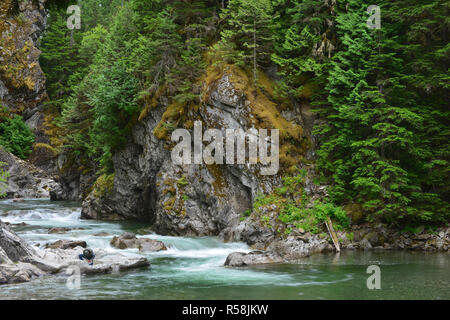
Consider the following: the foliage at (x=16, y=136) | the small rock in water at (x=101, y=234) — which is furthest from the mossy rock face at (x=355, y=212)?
the foliage at (x=16, y=136)

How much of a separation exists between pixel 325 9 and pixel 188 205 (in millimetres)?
12292

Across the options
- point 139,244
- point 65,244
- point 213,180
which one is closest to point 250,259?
point 139,244

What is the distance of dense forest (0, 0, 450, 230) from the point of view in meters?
15.8

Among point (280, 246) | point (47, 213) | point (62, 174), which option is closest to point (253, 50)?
point (280, 246)

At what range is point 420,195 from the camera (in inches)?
609

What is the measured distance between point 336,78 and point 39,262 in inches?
558

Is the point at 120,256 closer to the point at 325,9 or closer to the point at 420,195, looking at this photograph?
the point at 420,195

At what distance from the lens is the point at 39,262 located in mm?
12266

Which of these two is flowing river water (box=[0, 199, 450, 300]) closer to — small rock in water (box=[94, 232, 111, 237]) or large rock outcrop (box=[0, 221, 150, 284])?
large rock outcrop (box=[0, 221, 150, 284])

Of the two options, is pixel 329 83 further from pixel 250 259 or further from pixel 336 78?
pixel 250 259

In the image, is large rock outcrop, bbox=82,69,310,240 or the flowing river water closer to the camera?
the flowing river water

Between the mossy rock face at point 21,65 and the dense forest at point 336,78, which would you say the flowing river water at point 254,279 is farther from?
the mossy rock face at point 21,65

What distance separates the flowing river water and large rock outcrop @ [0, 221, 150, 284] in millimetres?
400

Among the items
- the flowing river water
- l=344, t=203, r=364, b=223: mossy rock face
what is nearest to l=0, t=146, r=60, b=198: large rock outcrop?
the flowing river water
